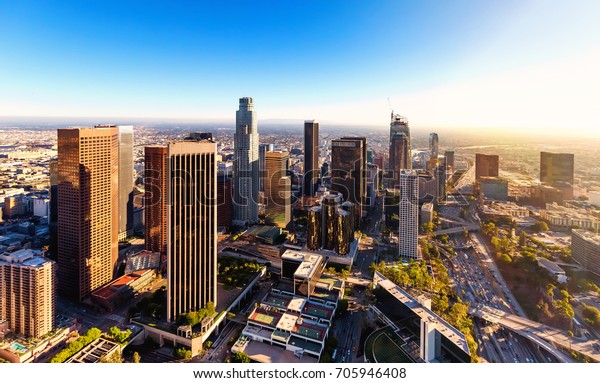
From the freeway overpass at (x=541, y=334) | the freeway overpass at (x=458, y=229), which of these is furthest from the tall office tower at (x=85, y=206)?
the freeway overpass at (x=458, y=229)

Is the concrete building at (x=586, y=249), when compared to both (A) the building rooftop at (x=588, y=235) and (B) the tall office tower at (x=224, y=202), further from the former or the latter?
(B) the tall office tower at (x=224, y=202)

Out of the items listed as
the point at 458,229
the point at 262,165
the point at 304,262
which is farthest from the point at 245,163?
the point at 458,229

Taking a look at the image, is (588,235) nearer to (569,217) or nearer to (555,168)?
(569,217)

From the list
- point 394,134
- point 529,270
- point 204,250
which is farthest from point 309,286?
point 394,134

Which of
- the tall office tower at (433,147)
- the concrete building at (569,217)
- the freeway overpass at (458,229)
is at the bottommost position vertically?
the freeway overpass at (458,229)

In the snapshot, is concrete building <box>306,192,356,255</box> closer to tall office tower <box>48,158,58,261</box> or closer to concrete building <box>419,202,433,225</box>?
concrete building <box>419,202,433,225</box>

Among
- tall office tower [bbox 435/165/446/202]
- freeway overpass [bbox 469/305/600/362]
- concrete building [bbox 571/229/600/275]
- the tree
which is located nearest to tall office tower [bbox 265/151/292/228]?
tall office tower [bbox 435/165/446/202]
